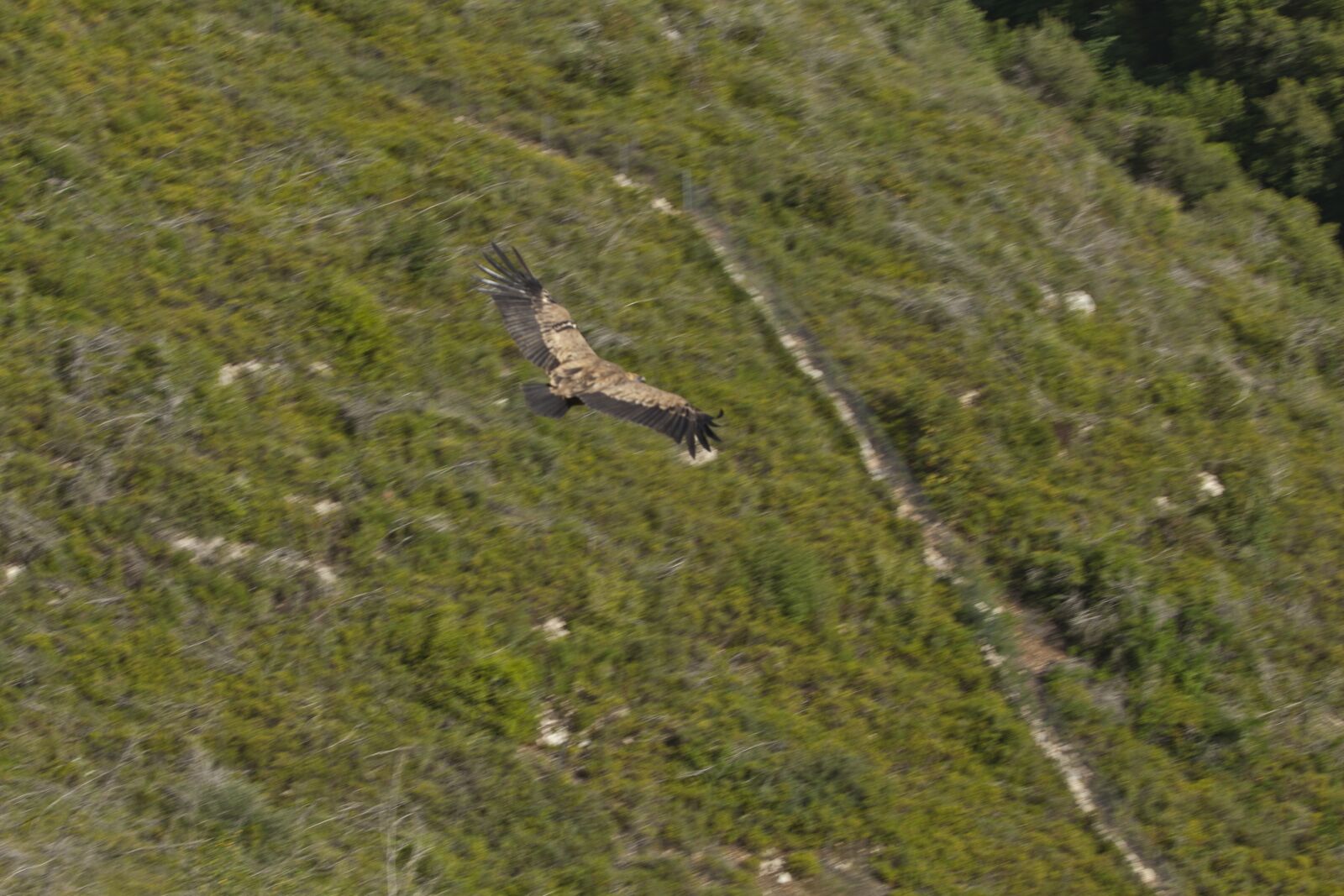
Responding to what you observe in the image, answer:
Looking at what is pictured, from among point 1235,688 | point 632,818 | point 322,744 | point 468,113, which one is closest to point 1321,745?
point 1235,688

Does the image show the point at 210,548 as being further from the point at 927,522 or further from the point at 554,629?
the point at 927,522

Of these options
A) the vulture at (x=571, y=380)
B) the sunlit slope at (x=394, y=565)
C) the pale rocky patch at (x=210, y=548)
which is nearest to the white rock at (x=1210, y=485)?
the sunlit slope at (x=394, y=565)

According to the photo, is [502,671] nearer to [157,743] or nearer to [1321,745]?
[157,743]

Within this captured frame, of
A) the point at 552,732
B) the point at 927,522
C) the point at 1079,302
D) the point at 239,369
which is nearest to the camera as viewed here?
the point at 552,732

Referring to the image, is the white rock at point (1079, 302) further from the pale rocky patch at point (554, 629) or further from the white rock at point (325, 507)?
the white rock at point (325, 507)

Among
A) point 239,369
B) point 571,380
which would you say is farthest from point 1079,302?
point 239,369
